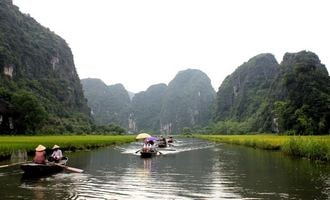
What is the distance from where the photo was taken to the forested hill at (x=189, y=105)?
177625 millimetres

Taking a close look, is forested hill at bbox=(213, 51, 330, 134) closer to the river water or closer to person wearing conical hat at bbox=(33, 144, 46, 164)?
the river water

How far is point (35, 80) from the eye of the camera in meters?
86.9

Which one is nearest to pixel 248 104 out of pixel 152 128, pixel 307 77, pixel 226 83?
pixel 226 83

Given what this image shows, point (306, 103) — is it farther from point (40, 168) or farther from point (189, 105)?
point (189, 105)

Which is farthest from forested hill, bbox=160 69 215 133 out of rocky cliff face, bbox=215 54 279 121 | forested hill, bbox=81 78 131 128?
rocky cliff face, bbox=215 54 279 121

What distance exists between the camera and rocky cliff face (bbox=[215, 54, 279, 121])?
11831cm

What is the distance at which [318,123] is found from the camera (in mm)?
51312

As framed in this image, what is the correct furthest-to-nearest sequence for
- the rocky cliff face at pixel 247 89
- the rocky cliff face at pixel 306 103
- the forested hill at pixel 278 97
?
1. the rocky cliff face at pixel 247 89
2. the forested hill at pixel 278 97
3. the rocky cliff face at pixel 306 103

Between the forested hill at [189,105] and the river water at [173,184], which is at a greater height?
the forested hill at [189,105]

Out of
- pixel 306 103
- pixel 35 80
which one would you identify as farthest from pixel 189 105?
pixel 306 103

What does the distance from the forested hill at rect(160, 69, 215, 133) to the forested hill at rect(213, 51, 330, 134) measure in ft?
97.1

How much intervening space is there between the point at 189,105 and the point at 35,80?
103 m

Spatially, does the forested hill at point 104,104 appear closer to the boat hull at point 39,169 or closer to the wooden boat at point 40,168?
the wooden boat at point 40,168

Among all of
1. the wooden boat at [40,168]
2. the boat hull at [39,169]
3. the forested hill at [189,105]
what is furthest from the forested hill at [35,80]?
the forested hill at [189,105]
